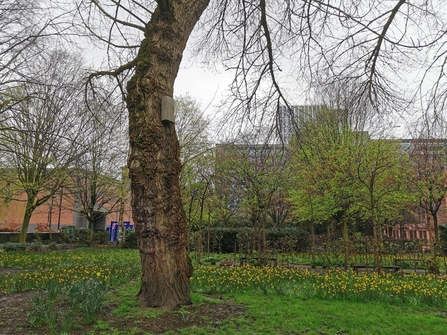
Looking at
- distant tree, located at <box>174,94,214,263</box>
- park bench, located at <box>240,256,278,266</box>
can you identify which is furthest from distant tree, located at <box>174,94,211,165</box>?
park bench, located at <box>240,256,278,266</box>

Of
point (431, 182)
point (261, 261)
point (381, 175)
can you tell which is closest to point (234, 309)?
point (261, 261)

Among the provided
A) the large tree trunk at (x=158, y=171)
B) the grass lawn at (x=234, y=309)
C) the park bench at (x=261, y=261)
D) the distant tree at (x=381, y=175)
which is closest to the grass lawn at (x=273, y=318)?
the grass lawn at (x=234, y=309)

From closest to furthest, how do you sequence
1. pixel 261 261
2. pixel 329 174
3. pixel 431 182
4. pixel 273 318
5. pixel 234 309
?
pixel 273 318 < pixel 234 309 < pixel 261 261 < pixel 431 182 < pixel 329 174

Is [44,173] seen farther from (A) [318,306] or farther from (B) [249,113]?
(A) [318,306]

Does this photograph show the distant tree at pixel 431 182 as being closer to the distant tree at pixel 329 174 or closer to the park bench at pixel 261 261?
the distant tree at pixel 329 174

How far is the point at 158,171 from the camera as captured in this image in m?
4.59

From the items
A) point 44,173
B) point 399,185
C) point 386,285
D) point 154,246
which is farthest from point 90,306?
point 44,173

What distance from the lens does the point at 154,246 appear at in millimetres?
4492

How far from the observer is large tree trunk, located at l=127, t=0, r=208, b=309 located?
4.50 m

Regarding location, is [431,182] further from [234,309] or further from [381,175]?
[234,309]

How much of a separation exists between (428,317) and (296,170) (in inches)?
A: 424

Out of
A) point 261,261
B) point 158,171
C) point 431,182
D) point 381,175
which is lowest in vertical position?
point 261,261

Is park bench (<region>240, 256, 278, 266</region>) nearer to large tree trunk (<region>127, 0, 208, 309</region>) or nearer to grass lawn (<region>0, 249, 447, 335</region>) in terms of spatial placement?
grass lawn (<region>0, 249, 447, 335</region>)

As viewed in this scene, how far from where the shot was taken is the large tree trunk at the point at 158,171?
4.50 m
